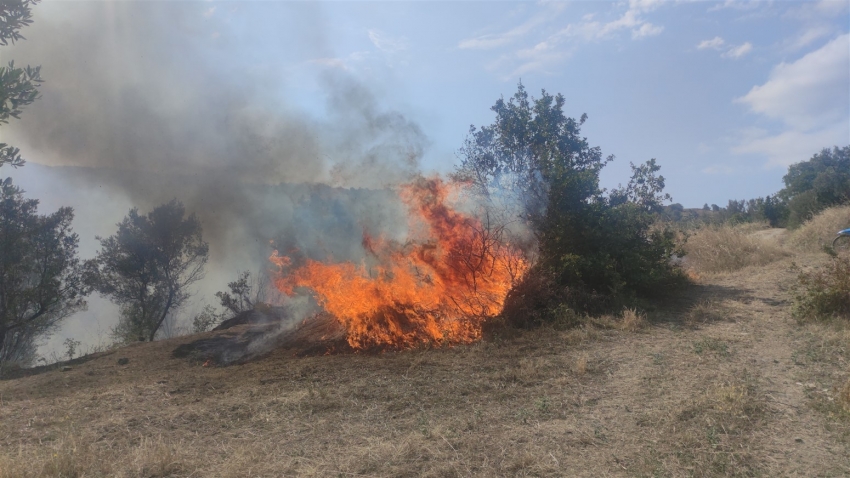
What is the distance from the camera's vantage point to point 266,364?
8945mm

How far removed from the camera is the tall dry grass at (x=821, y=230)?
1733cm

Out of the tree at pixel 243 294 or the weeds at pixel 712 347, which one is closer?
the weeds at pixel 712 347

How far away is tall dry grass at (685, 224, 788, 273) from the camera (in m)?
15.8

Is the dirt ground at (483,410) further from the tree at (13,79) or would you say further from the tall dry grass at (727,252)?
the tall dry grass at (727,252)

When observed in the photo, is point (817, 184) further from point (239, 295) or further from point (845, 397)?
point (239, 295)

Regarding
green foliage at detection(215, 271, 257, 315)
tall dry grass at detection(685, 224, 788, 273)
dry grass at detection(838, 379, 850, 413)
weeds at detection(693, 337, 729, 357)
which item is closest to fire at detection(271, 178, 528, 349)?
weeds at detection(693, 337, 729, 357)

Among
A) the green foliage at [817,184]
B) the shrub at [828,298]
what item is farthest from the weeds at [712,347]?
the green foliage at [817,184]

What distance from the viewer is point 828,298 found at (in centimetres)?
834

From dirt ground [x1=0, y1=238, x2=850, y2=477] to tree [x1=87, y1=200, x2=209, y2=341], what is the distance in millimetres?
6802

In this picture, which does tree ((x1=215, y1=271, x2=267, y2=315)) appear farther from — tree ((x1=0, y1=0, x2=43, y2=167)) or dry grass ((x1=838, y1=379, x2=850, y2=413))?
dry grass ((x1=838, y1=379, x2=850, y2=413))

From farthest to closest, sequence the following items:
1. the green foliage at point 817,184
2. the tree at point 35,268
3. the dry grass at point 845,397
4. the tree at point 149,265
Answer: the green foliage at point 817,184 → the tree at point 149,265 → the tree at point 35,268 → the dry grass at point 845,397

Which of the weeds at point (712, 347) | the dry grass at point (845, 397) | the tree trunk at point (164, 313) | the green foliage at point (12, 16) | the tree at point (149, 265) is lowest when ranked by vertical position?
the dry grass at point (845, 397)

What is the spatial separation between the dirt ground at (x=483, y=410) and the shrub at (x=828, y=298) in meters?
0.38

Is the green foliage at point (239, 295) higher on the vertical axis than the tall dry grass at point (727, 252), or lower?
higher
